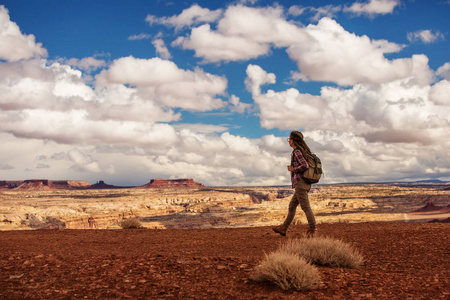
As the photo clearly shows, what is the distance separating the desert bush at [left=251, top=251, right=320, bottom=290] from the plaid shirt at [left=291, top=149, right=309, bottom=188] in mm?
3461

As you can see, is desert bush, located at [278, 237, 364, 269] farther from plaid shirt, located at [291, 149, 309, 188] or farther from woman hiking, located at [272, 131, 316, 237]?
plaid shirt, located at [291, 149, 309, 188]

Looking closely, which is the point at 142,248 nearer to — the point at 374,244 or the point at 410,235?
the point at 374,244

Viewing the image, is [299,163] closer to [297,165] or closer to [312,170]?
[297,165]

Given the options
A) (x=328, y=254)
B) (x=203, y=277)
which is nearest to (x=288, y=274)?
(x=203, y=277)

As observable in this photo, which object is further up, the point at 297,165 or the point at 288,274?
the point at 297,165

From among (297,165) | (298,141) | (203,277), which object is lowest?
(203,277)

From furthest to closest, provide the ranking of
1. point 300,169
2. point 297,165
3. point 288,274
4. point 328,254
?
point 297,165 < point 300,169 < point 328,254 < point 288,274

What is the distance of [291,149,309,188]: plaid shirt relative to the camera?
9117mm

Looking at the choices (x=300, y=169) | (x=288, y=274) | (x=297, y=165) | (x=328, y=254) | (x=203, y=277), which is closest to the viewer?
(x=288, y=274)

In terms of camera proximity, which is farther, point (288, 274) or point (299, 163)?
point (299, 163)

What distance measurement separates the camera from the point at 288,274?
5672mm

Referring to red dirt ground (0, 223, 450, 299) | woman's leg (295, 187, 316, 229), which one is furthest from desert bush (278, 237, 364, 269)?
woman's leg (295, 187, 316, 229)

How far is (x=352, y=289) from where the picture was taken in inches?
217

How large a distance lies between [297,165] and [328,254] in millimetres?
2622
